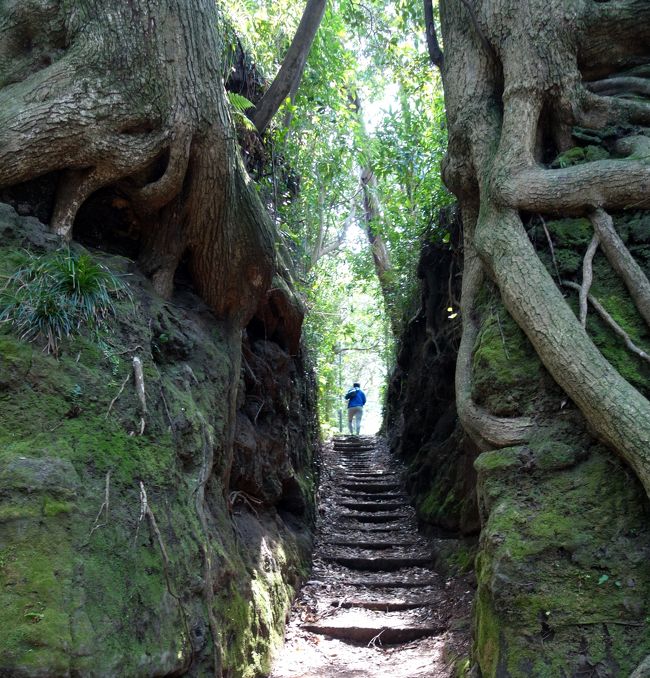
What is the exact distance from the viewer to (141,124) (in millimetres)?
3998

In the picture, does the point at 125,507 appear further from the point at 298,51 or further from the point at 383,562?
the point at 298,51

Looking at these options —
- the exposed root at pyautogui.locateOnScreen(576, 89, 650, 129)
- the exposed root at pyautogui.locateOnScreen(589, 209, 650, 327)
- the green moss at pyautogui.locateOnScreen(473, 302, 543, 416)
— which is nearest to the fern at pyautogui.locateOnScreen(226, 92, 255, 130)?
the exposed root at pyautogui.locateOnScreen(576, 89, 650, 129)

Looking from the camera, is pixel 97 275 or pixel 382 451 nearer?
pixel 97 275

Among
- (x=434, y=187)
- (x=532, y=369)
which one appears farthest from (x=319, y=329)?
(x=532, y=369)

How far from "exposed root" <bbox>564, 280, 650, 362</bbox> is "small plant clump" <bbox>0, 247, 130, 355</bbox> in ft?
10.7

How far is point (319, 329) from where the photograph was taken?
39.9ft

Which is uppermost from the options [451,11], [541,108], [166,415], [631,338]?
[451,11]

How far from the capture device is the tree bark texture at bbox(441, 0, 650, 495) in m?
3.54

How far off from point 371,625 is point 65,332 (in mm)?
3667

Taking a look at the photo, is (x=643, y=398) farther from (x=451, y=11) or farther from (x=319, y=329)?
(x=319, y=329)

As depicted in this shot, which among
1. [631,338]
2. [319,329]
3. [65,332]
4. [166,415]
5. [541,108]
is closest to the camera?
[65,332]

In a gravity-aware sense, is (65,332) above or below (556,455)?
above

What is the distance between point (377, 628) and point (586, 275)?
344 centimetres

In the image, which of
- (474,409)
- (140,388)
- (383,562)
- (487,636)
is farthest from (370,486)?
(140,388)
